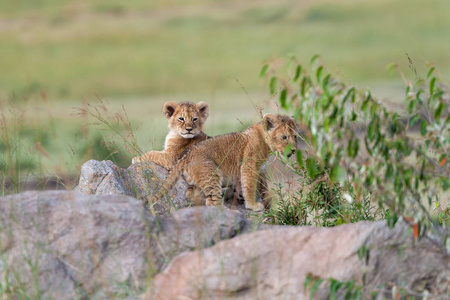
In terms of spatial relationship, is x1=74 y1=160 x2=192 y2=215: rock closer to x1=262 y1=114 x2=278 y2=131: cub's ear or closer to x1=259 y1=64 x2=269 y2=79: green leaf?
x1=262 y1=114 x2=278 y2=131: cub's ear

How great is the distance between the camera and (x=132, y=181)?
822cm

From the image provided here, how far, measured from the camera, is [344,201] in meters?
7.80

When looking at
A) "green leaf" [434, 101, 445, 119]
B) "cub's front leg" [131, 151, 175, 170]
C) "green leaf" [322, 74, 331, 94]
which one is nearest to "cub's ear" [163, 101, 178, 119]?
"cub's front leg" [131, 151, 175, 170]

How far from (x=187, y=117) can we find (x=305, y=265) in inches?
165

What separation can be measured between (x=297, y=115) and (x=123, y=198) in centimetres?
179

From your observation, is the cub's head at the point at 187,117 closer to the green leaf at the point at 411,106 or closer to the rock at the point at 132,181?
the rock at the point at 132,181

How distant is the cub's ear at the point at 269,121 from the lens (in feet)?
27.2

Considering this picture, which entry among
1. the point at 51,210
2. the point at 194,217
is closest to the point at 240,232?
the point at 194,217

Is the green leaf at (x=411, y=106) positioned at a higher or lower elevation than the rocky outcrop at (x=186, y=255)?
higher

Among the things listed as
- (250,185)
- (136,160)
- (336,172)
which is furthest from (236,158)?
(336,172)

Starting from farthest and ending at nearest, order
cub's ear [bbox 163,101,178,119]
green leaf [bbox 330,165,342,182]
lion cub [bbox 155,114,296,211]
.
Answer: cub's ear [bbox 163,101,178,119] → lion cub [bbox 155,114,296,211] → green leaf [bbox 330,165,342,182]

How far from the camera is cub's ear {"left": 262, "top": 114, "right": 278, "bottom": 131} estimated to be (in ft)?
27.2

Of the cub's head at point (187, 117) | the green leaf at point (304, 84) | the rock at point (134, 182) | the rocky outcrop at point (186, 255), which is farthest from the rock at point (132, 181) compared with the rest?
the green leaf at point (304, 84)

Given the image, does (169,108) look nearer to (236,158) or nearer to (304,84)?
(236,158)
